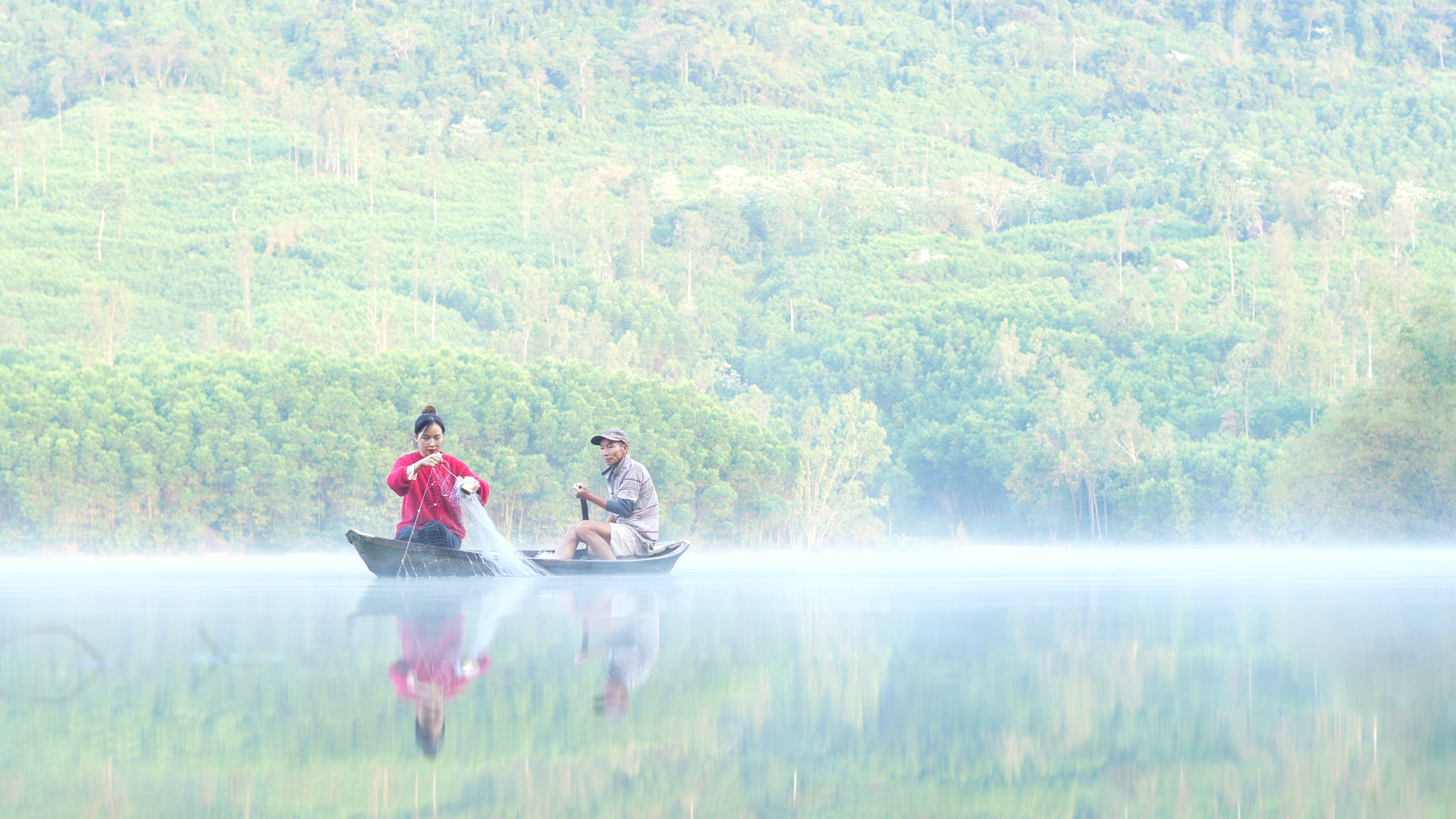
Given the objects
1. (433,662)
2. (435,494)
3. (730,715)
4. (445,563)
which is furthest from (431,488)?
(730,715)

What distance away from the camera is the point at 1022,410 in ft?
171

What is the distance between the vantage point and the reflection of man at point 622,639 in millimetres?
4895

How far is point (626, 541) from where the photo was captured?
47.4 ft

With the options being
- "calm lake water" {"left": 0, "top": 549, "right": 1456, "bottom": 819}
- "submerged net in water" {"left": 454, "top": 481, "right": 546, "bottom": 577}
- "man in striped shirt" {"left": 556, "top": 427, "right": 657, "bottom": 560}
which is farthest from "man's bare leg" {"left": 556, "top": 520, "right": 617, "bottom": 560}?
"calm lake water" {"left": 0, "top": 549, "right": 1456, "bottom": 819}

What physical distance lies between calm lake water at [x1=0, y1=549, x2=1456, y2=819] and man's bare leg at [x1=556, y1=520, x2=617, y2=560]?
553 centimetres

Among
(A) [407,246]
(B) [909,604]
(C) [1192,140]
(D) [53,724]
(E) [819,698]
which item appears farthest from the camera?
(C) [1192,140]

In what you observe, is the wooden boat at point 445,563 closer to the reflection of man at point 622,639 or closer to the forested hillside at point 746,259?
the reflection of man at point 622,639

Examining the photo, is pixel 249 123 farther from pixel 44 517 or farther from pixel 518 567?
pixel 518 567

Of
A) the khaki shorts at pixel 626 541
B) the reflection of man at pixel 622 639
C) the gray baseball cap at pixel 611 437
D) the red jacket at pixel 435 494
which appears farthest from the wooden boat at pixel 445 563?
the reflection of man at pixel 622 639

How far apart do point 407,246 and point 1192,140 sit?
2087 inches

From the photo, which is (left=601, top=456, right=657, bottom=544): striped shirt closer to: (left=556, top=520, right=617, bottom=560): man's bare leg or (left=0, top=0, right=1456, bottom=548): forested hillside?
(left=556, top=520, right=617, bottom=560): man's bare leg

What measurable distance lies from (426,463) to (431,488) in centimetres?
107

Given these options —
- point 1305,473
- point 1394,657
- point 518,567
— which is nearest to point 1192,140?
point 1305,473

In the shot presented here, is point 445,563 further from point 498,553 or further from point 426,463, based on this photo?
point 426,463
